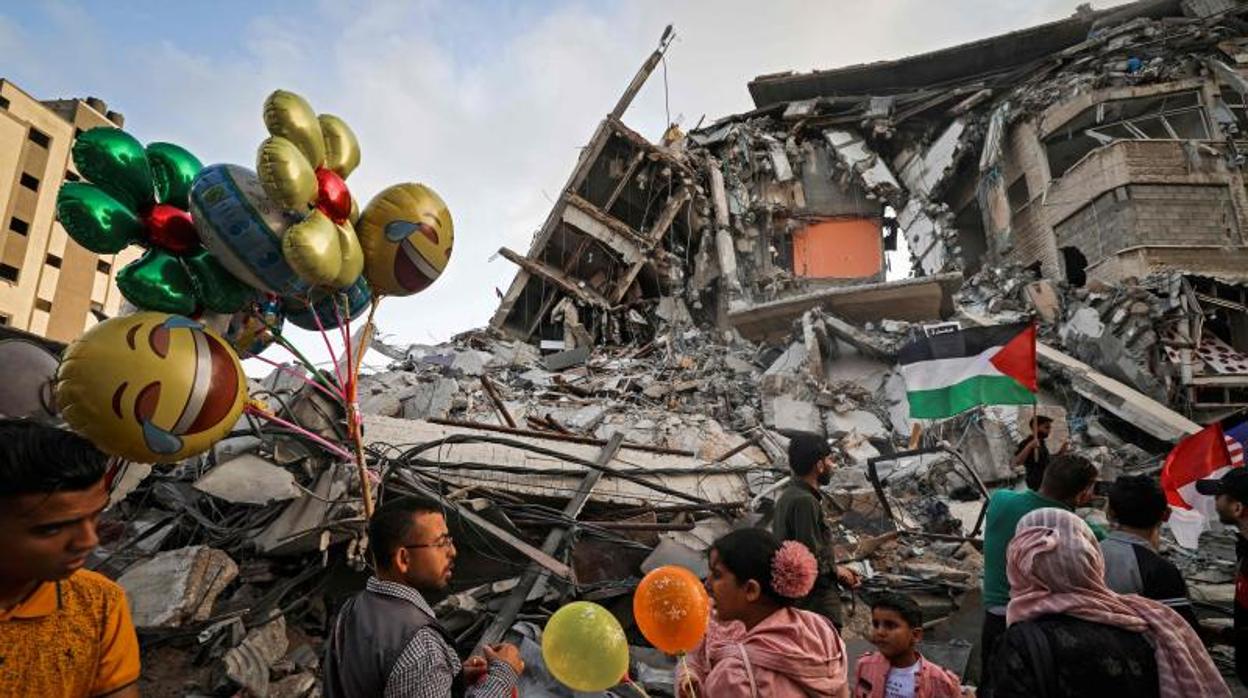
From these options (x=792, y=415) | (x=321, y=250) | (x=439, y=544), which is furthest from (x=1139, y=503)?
(x=792, y=415)

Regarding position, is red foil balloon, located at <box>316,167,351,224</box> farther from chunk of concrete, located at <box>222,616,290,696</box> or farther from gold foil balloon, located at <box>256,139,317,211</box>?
chunk of concrete, located at <box>222,616,290,696</box>

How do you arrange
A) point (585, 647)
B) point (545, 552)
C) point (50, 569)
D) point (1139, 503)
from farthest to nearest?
point (545, 552) < point (1139, 503) < point (585, 647) < point (50, 569)

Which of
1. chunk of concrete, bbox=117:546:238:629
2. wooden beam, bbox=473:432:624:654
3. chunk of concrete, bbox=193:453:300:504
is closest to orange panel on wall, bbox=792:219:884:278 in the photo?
wooden beam, bbox=473:432:624:654

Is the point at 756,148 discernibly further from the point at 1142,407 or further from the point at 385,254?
the point at 385,254

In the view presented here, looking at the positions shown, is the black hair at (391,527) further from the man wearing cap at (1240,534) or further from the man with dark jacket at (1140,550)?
the man wearing cap at (1240,534)

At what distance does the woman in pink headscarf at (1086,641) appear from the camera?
5.59 feet

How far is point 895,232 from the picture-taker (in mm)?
19031

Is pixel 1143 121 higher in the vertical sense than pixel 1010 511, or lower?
higher

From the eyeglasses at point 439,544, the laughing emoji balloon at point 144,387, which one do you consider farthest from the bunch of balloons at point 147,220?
the eyeglasses at point 439,544

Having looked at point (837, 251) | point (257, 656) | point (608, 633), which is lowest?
point (257, 656)

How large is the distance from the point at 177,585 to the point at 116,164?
265 centimetres

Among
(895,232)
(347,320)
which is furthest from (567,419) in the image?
(895,232)

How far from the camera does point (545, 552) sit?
438 centimetres

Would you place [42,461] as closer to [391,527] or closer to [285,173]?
[391,527]
